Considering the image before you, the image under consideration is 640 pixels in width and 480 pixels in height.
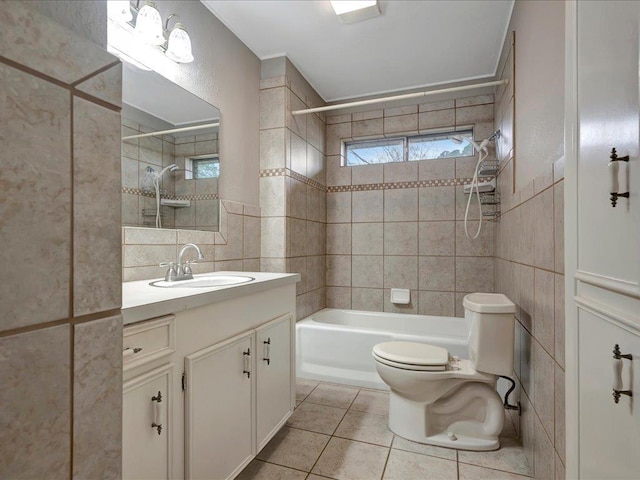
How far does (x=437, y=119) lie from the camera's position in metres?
3.23

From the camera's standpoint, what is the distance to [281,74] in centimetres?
268

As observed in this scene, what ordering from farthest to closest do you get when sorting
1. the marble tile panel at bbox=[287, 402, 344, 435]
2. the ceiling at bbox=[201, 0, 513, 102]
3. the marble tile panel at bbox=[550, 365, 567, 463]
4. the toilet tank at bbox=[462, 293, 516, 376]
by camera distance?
the ceiling at bbox=[201, 0, 513, 102] → the marble tile panel at bbox=[287, 402, 344, 435] → the toilet tank at bbox=[462, 293, 516, 376] → the marble tile panel at bbox=[550, 365, 567, 463]

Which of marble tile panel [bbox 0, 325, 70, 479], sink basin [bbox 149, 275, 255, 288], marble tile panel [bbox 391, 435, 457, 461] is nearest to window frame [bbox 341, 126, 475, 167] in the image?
sink basin [bbox 149, 275, 255, 288]

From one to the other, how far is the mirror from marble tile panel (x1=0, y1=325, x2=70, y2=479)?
58.6 inches

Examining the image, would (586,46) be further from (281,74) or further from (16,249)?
(281,74)

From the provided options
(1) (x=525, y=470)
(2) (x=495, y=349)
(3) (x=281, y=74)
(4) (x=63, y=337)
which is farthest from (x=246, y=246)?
(4) (x=63, y=337)

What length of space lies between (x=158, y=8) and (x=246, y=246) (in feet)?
4.86

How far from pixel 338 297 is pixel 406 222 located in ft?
3.33

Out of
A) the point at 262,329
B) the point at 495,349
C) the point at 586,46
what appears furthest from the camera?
Result: the point at 495,349

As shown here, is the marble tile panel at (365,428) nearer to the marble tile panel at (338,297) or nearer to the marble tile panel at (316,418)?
the marble tile panel at (316,418)

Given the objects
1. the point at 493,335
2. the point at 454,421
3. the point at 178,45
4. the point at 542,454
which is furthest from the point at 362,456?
the point at 178,45

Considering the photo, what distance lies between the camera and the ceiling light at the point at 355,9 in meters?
2.06

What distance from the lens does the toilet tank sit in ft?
5.71

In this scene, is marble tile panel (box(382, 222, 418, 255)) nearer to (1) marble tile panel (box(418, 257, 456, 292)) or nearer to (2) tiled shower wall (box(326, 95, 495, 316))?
(2) tiled shower wall (box(326, 95, 495, 316))
